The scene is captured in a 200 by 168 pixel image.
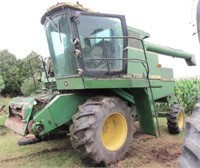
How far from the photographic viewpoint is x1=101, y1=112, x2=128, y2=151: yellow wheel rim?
512cm

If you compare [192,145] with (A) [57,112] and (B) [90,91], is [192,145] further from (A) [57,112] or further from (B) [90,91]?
(B) [90,91]

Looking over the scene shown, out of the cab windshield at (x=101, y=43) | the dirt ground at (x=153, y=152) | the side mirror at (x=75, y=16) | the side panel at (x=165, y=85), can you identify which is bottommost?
the dirt ground at (x=153, y=152)

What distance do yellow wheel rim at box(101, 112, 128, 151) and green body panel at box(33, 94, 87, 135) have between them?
640 millimetres

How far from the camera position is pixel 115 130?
5324 millimetres

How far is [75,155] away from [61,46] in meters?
2.06

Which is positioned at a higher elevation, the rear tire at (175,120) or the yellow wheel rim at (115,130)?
the yellow wheel rim at (115,130)

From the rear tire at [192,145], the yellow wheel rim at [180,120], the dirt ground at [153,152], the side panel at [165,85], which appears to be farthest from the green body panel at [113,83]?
the rear tire at [192,145]

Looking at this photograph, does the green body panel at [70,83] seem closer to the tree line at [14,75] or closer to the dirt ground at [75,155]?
the dirt ground at [75,155]

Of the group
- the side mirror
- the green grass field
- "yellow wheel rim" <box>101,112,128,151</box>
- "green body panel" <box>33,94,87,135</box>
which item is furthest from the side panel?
the side mirror

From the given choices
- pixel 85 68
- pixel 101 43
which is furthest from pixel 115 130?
pixel 101 43

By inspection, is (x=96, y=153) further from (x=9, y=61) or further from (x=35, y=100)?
(x=9, y=61)

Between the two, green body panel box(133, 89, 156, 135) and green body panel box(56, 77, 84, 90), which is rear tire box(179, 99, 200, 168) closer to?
green body panel box(56, 77, 84, 90)

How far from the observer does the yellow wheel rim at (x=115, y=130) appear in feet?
16.8

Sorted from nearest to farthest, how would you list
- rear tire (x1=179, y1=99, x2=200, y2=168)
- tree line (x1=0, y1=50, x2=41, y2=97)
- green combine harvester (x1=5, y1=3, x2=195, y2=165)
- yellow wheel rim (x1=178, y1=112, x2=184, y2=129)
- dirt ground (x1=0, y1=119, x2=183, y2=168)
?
rear tire (x1=179, y1=99, x2=200, y2=168)
green combine harvester (x1=5, y1=3, x2=195, y2=165)
dirt ground (x1=0, y1=119, x2=183, y2=168)
yellow wheel rim (x1=178, y1=112, x2=184, y2=129)
tree line (x1=0, y1=50, x2=41, y2=97)
